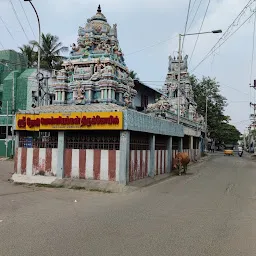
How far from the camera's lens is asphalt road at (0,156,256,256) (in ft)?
19.4

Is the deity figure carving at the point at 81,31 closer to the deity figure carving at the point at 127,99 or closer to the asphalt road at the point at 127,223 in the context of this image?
the deity figure carving at the point at 127,99

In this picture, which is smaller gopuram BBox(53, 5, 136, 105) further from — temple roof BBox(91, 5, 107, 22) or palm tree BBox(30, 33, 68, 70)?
palm tree BBox(30, 33, 68, 70)

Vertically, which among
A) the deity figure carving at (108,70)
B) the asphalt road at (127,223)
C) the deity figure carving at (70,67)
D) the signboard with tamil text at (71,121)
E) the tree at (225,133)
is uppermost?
the deity figure carving at (70,67)

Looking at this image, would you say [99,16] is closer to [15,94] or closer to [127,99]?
[127,99]

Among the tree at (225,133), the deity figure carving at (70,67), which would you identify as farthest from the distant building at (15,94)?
the tree at (225,133)

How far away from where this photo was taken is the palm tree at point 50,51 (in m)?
41.0

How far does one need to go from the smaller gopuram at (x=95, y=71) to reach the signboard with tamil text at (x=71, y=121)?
357 cm

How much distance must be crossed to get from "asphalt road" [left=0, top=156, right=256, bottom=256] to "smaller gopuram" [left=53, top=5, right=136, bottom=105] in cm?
716

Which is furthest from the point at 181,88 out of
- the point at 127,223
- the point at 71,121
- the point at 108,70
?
the point at 127,223

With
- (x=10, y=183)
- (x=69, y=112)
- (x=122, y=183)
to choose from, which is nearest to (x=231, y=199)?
(x=122, y=183)

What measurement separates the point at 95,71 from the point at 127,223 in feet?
41.8

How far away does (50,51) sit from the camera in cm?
4138

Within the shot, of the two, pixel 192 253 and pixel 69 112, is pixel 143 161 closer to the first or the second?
pixel 69 112

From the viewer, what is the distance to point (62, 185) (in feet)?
47.6
